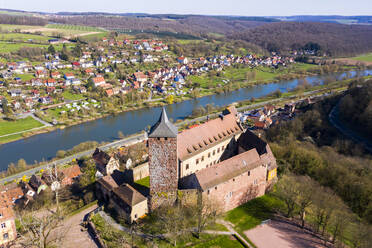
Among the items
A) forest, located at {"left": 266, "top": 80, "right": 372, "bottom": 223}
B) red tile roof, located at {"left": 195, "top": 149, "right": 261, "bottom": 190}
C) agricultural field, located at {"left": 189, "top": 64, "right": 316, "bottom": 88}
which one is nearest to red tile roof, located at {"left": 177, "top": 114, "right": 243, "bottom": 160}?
red tile roof, located at {"left": 195, "top": 149, "right": 261, "bottom": 190}

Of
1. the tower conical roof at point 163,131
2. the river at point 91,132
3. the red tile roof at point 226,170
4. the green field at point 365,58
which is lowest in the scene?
the river at point 91,132

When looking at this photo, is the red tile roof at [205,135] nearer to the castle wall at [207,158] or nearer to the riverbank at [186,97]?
the castle wall at [207,158]

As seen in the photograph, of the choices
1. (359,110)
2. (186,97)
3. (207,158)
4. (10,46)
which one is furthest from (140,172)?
(10,46)

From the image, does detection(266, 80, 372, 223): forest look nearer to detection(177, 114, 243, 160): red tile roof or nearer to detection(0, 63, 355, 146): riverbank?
detection(177, 114, 243, 160): red tile roof

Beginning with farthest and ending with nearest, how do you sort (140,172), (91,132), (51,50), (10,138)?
(51,50) → (91,132) → (10,138) → (140,172)

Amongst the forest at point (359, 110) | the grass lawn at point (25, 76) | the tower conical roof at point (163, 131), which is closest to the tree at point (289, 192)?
the tower conical roof at point (163, 131)

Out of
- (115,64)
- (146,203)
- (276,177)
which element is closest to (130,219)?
(146,203)

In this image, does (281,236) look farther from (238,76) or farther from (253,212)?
(238,76)
